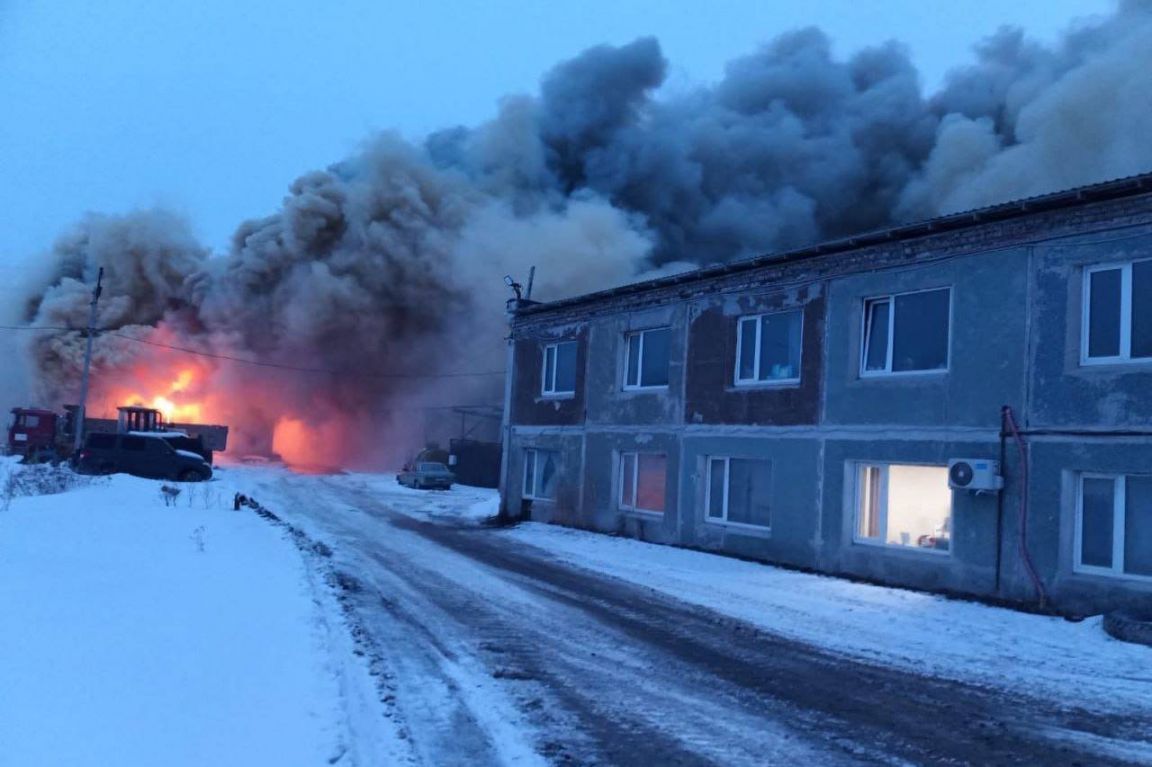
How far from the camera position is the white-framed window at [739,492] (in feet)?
43.9

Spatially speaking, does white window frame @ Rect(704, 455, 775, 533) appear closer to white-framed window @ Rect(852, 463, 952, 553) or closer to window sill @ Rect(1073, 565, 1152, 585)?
white-framed window @ Rect(852, 463, 952, 553)

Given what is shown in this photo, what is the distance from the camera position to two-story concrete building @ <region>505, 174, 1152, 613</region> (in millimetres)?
9250

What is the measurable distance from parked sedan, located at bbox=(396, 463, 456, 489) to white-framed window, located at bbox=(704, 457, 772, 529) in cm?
1728

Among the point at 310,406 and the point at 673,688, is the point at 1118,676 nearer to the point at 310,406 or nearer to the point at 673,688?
the point at 673,688

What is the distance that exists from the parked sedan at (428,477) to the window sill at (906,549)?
67.1 ft

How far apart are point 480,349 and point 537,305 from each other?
2070 cm

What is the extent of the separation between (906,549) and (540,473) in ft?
30.9

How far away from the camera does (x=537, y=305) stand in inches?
768

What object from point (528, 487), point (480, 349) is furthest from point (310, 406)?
point (528, 487)

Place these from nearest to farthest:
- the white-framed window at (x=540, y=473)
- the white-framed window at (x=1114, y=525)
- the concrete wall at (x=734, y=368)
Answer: the white-framed window at (x=1114, y=525) < the concrete wall at (x=734, y=368) < the white-framed window at (x=540, y=473)

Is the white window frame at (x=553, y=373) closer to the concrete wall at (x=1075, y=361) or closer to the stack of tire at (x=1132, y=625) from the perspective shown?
the concrete wall at (x=1075, y=361)

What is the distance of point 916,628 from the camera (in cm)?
865

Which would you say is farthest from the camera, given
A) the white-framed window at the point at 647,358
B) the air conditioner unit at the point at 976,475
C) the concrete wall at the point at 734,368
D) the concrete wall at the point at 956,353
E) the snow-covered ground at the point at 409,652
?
the white-framed window at the point at 647,358

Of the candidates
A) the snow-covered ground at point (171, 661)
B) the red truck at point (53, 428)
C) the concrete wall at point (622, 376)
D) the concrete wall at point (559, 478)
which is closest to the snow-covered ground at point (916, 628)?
the concrete wall at point (622, 376)
